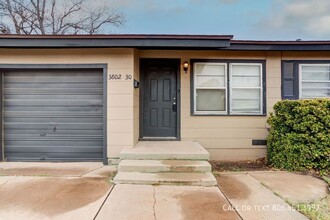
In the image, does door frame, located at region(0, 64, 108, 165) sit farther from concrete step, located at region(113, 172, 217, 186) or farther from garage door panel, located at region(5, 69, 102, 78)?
concrete step, located at region(113, 172, 217, 186)

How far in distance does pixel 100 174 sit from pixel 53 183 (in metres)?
0.85

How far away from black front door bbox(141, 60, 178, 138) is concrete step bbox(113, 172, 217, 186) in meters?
2.14

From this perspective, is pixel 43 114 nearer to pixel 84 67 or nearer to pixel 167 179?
pixel 84 67

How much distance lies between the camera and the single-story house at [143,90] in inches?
202

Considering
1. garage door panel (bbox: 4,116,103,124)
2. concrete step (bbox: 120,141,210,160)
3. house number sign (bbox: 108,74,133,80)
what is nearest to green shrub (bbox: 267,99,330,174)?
concrete step (bbox: 120,141,210,160)

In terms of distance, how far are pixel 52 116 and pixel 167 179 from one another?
336 centimetres

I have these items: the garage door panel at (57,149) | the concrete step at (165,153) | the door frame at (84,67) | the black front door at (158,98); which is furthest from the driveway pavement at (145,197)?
the black front door at (158,98)

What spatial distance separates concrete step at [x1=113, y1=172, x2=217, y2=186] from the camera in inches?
150

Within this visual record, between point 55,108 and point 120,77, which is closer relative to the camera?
point 120,77

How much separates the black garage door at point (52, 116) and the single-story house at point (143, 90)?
0.02 meters

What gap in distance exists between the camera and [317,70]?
240 inches

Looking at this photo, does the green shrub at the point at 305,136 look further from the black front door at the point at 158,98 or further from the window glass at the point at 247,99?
the black front door at the point at 158,98

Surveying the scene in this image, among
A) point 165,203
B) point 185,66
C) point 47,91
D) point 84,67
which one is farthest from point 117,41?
point 165,203

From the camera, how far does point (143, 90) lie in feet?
20.1
